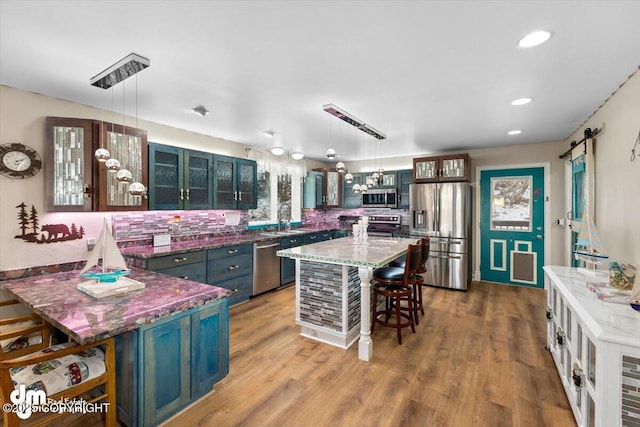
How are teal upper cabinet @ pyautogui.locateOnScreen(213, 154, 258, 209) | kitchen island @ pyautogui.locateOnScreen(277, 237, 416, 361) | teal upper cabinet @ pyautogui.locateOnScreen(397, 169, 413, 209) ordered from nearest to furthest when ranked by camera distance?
kitchen island @ pyautogui.locateOnScreen(277, 237, 416, 361), teal upper cabinet @ pyautogui.locateOnScreen(213, 154, 258, 209), teal upper cabinet @ pyautogui.locateOnScreen(397, 169, 413, 209)

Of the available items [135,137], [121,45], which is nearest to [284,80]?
[121,45]

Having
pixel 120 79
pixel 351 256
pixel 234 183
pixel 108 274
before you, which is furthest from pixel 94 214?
pixel 351 256

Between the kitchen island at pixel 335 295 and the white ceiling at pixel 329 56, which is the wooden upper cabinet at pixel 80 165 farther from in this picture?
the kitchen island at pixel 335 295

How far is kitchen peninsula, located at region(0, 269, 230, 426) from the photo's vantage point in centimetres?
155

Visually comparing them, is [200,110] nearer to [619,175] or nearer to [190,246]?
[190,246]

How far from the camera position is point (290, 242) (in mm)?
4945

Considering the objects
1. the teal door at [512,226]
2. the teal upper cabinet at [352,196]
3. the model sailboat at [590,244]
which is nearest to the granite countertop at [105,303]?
the model sailboat at [590,244]

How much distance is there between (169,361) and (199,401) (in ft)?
1.62

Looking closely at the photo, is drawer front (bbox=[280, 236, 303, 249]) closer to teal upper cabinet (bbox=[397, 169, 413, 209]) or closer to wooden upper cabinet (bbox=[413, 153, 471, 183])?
teal upper cabinet (bbox=[397, 169, 413, 209])

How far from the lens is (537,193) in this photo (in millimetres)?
4805

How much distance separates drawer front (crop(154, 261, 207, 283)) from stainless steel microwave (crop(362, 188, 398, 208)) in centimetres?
359

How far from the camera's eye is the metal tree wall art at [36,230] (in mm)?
2672

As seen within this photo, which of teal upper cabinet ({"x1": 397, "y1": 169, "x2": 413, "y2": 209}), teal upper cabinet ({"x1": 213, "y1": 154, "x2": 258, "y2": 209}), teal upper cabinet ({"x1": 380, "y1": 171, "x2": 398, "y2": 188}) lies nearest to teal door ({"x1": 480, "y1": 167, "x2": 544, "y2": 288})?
teal upper cabinet ({"x1": 397, "y1": 169, "x2": 413, "y2": 209})

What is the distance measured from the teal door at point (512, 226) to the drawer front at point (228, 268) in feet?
13.8
